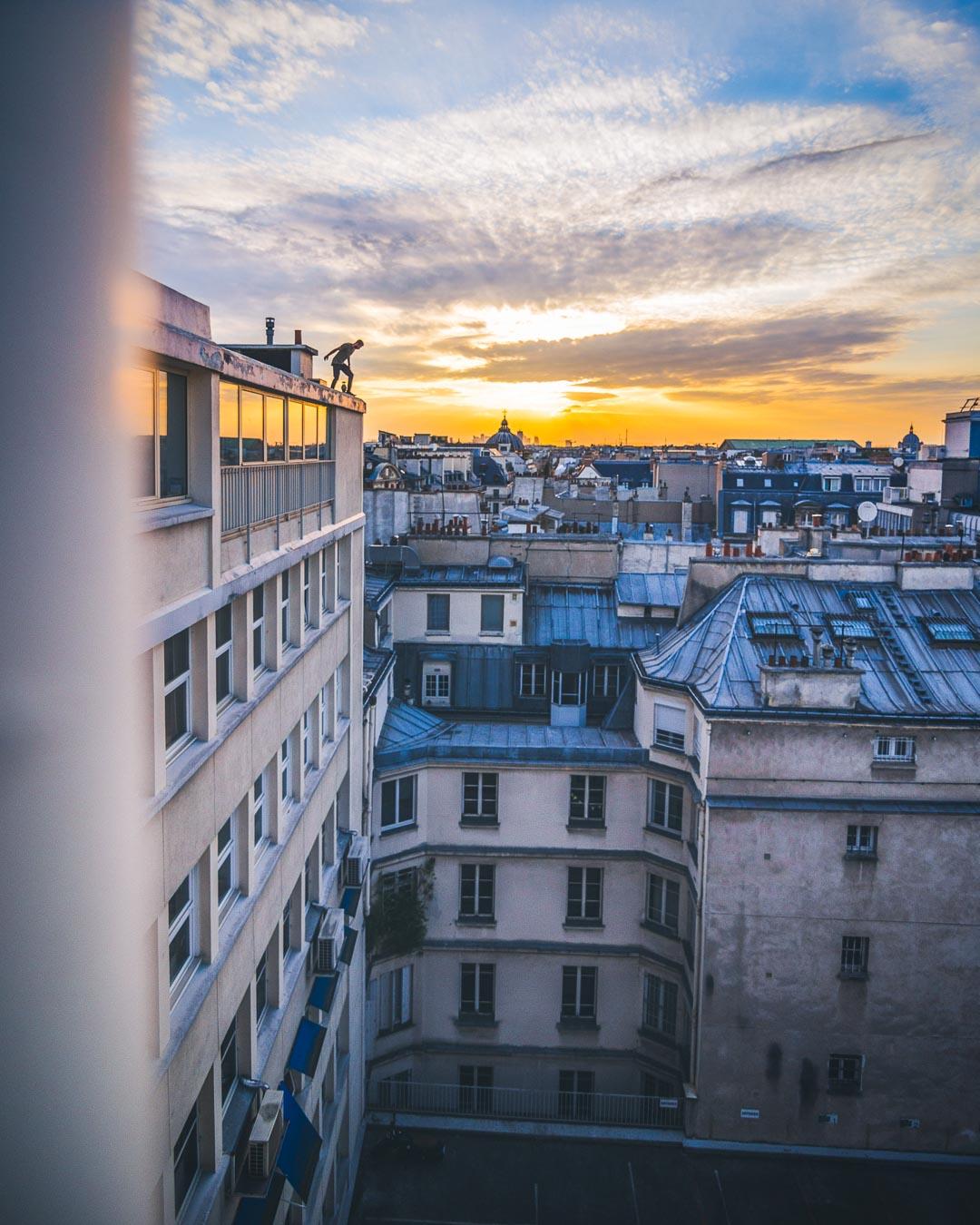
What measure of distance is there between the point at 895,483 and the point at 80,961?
250ft

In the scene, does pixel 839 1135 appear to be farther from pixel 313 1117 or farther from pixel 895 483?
pixel 895 483

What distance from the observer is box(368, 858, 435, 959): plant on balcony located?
78.0 feet

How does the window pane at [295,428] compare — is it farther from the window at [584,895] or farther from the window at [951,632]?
the window at [951,632]

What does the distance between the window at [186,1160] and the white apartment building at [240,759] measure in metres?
0.03

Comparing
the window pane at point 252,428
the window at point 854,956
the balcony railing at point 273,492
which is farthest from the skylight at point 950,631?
the window pane at point 252,428

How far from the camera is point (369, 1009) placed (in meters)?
24.3

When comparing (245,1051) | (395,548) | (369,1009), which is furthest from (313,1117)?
(395,548)

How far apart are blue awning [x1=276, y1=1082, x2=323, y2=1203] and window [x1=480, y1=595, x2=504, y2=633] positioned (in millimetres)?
18780

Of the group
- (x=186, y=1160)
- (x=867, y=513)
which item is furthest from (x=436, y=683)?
(x=186, y=1160)

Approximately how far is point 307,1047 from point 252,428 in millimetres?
9917

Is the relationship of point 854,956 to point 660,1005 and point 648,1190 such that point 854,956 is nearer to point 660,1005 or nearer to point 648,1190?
point 660,1005

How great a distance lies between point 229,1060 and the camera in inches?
463

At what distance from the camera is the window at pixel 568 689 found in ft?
97.4

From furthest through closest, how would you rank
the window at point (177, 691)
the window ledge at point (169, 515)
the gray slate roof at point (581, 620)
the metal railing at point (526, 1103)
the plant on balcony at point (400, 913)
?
the gray slate roof at point (581, 620)
the metal railing at point (526, 1103)
the plant on balcony at point (400, 913)
the window at point (177, 691)
the window ledge at point (169, 515)
